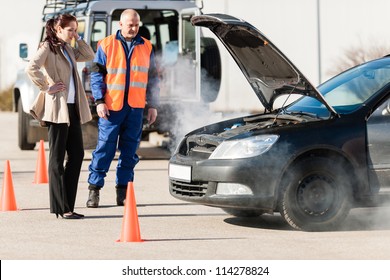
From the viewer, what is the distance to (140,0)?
1802cm

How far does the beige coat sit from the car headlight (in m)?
1.63

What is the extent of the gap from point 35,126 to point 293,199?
1053cm

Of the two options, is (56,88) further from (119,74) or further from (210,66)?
(210,66)

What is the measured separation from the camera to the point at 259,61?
10.6 meters

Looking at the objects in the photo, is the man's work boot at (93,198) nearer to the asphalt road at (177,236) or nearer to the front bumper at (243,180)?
the asphalt road at (177,236)

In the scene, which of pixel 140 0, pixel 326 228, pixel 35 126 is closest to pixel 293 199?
pixel 326 228

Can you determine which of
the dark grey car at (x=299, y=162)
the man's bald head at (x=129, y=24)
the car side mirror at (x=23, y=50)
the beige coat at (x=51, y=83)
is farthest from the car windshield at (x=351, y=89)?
the car side mirror at (x=23, y=50)

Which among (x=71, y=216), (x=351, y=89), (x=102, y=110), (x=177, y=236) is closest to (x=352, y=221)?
(x=351, y=89)

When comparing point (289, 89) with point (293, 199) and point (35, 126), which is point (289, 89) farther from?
point (35, 126)

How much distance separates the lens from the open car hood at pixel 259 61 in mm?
10008

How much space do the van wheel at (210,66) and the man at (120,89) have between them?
6424 mm

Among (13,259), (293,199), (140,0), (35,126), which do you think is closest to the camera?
(13,259)

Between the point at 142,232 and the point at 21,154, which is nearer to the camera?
the point at 142,232

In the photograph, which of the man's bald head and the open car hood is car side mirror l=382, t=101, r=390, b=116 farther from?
the man's bald head
